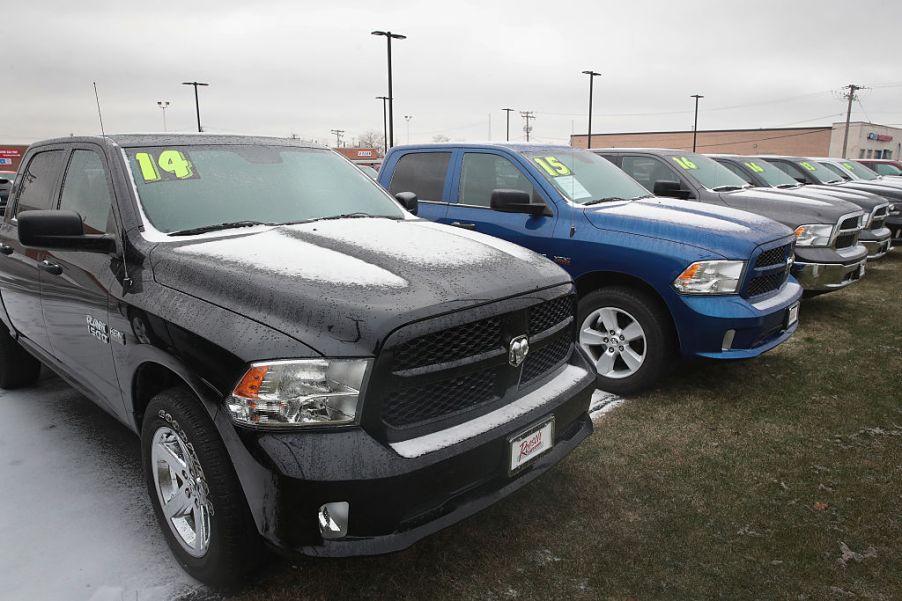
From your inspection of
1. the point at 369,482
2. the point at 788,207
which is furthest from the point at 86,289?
the point at 788,207

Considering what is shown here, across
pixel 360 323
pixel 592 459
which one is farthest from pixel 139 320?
pixel 592 459

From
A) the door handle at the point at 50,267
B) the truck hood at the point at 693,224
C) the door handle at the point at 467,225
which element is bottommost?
the door handle at the point at 50,267

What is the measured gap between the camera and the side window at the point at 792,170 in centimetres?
1163

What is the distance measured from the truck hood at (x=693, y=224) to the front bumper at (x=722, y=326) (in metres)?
0.37

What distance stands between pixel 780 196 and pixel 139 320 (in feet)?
24.1

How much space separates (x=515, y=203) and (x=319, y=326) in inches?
118

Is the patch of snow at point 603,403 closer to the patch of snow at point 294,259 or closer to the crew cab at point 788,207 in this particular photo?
the patch of snow at point 294,259

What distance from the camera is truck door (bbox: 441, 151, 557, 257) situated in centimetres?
496

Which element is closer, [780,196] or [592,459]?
[592,459]

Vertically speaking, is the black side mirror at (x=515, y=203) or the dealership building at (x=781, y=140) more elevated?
the dealership building at (x=781, y=140)

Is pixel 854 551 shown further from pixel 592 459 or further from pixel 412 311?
pixel 412 311

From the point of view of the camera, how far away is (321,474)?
6.45 feet

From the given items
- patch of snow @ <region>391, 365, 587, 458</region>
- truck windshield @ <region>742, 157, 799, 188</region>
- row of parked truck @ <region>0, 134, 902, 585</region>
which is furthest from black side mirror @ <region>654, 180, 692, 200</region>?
patch of snow @ <region>391, 365, 587, 458</region>

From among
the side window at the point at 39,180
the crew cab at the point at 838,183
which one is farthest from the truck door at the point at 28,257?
the crew cab at the point at 838,183
